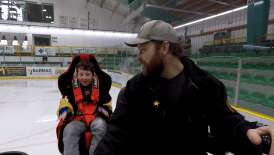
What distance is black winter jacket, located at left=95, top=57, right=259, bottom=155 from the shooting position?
85 cm

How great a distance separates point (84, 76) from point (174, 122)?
2.52 feet

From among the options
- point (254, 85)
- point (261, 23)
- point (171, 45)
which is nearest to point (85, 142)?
point (171, 45)

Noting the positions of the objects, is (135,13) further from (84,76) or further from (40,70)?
(84,76)

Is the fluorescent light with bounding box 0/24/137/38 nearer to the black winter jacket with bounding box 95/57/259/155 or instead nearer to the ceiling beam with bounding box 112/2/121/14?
the ceiling beam with bounding box 112/2/121/14

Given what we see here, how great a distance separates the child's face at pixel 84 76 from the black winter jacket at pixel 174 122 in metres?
0.56

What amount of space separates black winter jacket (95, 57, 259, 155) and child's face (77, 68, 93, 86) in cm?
56

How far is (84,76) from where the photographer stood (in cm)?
139

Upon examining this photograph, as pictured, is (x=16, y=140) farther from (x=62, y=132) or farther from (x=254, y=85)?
(x=254, y=85)

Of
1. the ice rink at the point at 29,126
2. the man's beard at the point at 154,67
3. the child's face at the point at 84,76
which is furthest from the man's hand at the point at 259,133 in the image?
the ice rink at the point at 29,126

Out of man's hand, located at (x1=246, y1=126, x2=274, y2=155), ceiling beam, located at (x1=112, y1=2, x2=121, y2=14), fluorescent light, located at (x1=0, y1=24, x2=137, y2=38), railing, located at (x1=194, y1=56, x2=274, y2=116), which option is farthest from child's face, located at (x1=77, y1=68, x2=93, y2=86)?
ceiling beam, located at (x1=112, y1=2, x2=121, y2=14)

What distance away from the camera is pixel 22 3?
A: 29.9 ft

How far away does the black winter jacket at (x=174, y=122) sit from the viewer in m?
0.85

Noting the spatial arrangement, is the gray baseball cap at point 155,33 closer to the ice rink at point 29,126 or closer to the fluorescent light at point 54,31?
the ice rink at point 29,126

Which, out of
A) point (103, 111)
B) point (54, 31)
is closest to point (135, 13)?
point (54, 31)
